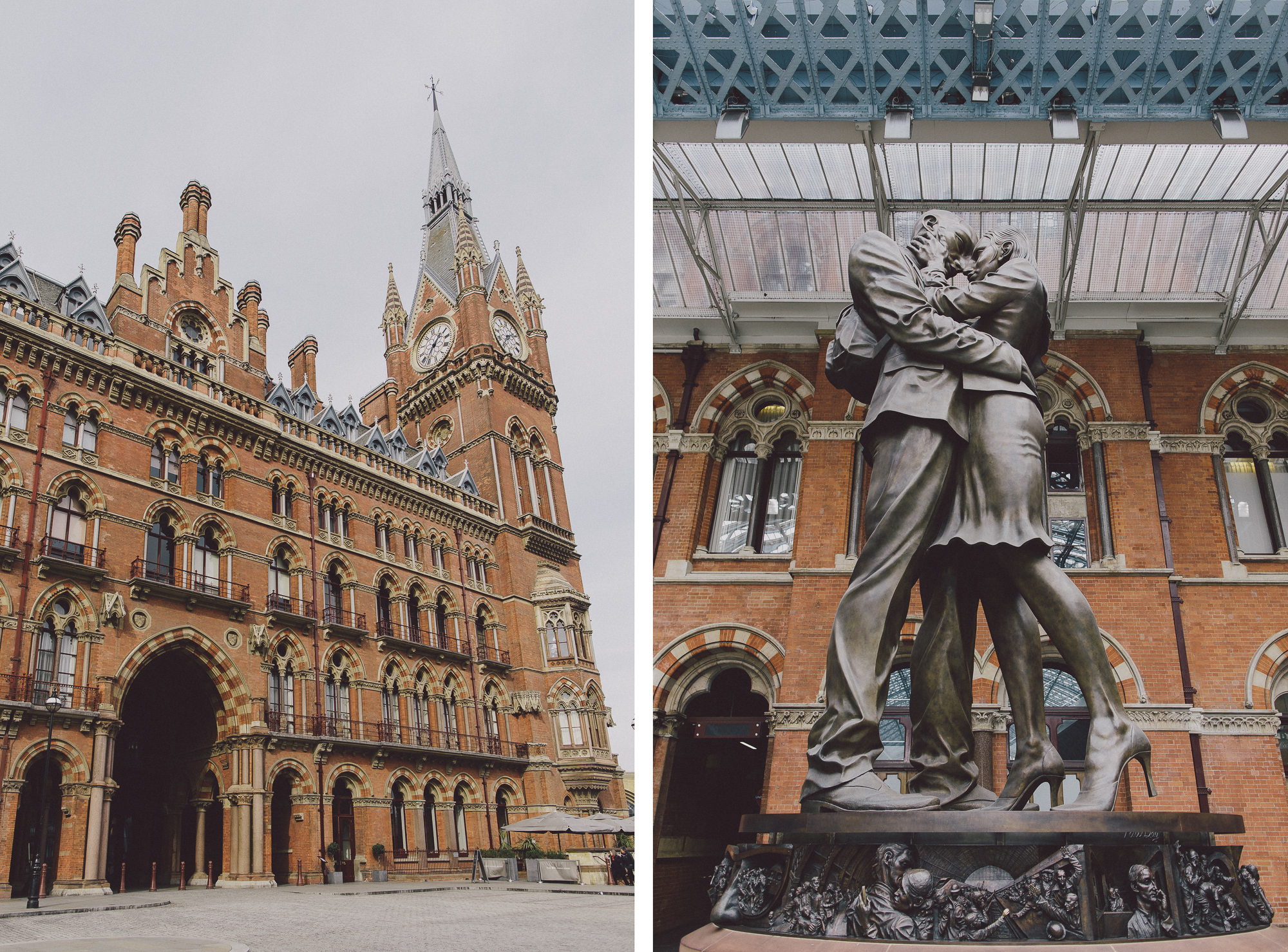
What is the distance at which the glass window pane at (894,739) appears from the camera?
13539 mm

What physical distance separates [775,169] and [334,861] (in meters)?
19.0

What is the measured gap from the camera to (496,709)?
103ft

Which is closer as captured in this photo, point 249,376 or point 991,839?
point 991,839

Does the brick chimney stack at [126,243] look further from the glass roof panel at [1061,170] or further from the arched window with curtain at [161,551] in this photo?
the glass roof panel at [1061,170]

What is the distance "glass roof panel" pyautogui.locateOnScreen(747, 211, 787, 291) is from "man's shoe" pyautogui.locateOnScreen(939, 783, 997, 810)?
12117mm

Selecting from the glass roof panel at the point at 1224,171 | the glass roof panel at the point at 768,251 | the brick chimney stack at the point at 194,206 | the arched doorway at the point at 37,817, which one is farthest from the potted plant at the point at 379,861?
the glass roof panel at the point at 1224,171

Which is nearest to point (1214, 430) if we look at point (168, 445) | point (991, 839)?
point (991, 839)

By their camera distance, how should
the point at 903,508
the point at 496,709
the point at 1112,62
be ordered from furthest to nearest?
the point at 496,709 < the point at 1112,62 < the point at 903,508

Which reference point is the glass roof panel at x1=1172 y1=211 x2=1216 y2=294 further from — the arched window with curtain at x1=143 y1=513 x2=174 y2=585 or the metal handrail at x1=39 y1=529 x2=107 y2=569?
the arched window with curtain at x1=143 y1=513 x2=174 y2=585

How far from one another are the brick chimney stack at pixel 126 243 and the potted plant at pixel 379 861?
15098mm

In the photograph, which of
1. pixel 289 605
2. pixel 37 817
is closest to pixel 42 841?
pixel 37 817

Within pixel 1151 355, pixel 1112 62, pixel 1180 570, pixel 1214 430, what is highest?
pixel 1112 62

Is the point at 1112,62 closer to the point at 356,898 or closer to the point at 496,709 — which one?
the point at 356,898

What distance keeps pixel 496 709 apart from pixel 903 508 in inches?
1125
